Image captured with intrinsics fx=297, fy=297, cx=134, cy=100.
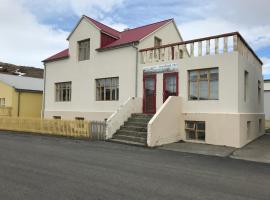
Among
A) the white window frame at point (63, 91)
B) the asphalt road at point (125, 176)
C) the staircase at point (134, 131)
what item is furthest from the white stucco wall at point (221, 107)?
the white window frame at point (63, 91)

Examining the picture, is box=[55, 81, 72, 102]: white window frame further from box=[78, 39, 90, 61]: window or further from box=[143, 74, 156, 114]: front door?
box=[143, 74, 156, 114]: front door

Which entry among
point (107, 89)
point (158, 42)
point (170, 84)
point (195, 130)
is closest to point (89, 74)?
point (107, 89)

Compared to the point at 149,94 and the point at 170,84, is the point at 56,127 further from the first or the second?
the point at 170,84

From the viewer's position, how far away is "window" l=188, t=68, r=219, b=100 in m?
15.6

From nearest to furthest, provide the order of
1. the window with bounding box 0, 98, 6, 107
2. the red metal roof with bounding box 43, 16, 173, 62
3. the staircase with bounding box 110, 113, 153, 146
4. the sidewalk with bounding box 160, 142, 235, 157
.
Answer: the sidewalk with bounding box 160, 142, 235, 157 → the staircase with bounding box 110, 113, 153, 146 → the red metal roof with bounding box 43, 16, 173, 62 → the window with bounding box 0, 98, 6, 107

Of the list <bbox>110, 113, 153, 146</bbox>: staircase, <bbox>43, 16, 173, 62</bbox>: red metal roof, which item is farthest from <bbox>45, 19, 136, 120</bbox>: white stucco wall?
<bbox>110, 113, 153, 146</bbox>: staircase

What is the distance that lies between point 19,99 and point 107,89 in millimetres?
13582

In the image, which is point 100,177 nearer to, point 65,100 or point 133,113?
point 133,113

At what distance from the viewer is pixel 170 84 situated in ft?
56.7

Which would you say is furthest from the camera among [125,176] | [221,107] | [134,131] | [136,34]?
[136,34]

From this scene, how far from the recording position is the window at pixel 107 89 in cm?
2031

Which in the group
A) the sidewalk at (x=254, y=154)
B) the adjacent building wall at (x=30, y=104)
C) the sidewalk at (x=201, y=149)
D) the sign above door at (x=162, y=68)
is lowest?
the sidewalk at (x=254, y=154)

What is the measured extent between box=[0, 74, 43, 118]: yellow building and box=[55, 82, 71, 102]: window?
7524 millimetres

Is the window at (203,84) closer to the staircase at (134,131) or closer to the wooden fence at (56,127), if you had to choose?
the staircase at (134,131)
